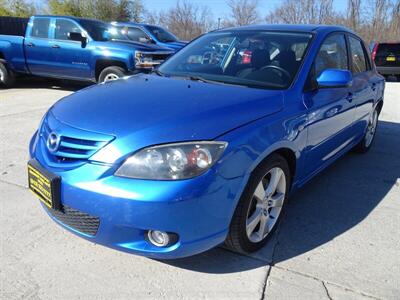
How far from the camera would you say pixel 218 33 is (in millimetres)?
4211

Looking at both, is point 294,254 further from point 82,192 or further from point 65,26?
point 65,26

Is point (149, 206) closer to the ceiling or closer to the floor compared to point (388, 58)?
closer to the floor

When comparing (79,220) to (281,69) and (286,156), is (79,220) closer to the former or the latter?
(286,156)

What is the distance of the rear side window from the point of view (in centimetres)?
995

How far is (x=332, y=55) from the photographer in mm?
3990

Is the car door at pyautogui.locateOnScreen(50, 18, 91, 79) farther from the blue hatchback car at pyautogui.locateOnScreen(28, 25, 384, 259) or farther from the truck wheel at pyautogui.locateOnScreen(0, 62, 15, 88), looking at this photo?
the blue hatchback car at pyautogui.locateOnScreen(28, 25, 384, 259)

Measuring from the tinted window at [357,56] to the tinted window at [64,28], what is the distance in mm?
6977

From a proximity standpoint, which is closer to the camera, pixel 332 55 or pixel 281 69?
pixel 281 69

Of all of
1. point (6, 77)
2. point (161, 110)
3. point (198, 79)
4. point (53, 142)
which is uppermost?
point (198, 79)

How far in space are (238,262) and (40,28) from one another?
360 inches

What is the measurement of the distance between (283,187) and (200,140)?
108 cm

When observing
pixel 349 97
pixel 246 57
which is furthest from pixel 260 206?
pixel 349 97

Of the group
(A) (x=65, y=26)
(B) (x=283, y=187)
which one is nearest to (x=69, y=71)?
(A) (x=65, y=26)

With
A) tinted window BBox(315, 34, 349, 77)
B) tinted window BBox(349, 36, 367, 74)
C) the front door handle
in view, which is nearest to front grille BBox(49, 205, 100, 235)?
tinted window BBox(315, 34, 349, 77)
